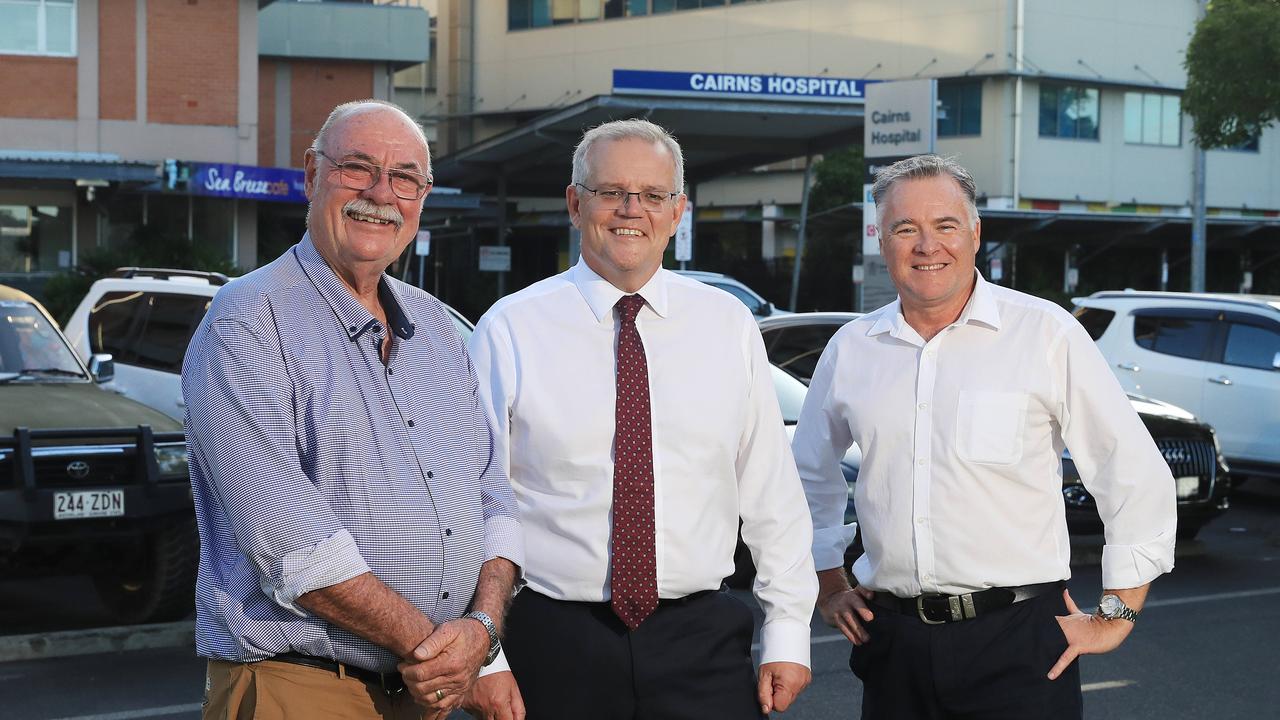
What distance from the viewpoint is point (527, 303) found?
3766mm

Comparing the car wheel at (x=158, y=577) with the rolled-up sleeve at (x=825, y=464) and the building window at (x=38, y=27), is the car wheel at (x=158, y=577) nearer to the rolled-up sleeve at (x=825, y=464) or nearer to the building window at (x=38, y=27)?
the rolled-up sleeve at (x=825, y=464)

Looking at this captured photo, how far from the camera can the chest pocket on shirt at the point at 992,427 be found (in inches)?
151

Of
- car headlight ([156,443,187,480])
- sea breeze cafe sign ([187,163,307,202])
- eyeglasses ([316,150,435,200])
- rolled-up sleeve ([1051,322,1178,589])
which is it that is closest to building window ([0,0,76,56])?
sea breeze cafe sign ([187,163,307,202])

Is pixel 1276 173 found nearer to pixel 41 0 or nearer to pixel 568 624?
pixel 41 0

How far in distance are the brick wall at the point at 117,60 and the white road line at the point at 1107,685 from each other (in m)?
31.3

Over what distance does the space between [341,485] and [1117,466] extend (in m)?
2.01

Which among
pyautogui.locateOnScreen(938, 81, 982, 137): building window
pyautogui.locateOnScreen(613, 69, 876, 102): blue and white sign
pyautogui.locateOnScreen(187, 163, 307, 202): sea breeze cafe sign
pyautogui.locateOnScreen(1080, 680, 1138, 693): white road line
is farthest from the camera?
pyautogui.locateOnScreen(938, 81, 982, 137): building window

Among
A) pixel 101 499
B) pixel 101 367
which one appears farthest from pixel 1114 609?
pixel 101 367

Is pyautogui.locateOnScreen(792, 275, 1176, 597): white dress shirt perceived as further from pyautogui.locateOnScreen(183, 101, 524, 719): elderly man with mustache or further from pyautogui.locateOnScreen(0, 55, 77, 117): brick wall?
pyautogui.locateOnScreen(0, 55, 77, 117): brick wall

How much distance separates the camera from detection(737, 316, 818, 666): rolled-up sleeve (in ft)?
12.1

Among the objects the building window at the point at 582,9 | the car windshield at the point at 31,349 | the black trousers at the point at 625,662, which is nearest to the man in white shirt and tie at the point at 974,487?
the black trousers at the point at 625,662

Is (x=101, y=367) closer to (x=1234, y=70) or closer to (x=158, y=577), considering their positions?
(x=158, y=577)

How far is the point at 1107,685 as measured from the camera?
7113mm

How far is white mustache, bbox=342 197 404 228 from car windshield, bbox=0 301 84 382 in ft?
20.7
